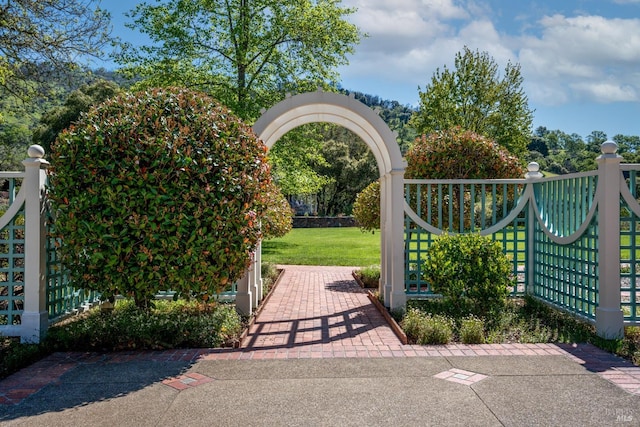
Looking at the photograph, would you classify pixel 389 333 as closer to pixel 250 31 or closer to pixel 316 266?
pixel 316 266

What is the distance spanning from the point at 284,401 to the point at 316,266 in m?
11.1

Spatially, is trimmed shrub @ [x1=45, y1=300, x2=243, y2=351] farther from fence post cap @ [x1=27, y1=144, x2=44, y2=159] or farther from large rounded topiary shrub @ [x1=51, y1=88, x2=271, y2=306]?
fence post cap @ [x1=27, y1=144, x2=44, y2=159]

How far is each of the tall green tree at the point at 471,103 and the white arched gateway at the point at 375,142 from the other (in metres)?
18.7

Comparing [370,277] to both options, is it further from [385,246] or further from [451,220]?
[451,220]

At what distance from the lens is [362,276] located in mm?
11539

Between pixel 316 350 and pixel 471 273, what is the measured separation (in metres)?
2.63

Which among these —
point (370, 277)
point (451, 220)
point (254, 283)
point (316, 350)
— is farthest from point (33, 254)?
point (370, 277)

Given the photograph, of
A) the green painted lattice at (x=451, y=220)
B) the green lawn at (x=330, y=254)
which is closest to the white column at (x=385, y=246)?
the green painted lattice at (x=451, y=220)

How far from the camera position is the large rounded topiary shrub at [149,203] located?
5.45 meters

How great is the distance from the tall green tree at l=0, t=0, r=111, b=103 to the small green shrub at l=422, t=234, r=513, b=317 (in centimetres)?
879

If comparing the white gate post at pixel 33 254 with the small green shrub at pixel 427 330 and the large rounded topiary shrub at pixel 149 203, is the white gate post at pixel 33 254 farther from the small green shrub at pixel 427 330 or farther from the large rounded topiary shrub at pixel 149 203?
the small green shrub at pixel 427 330

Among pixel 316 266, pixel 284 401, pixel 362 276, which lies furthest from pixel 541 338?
pixel 316 266

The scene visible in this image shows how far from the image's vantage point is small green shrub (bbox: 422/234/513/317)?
6.85 metres

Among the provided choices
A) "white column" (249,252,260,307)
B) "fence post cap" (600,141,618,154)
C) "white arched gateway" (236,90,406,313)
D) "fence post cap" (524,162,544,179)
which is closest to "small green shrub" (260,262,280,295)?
"white column" (249,252,260,307)
